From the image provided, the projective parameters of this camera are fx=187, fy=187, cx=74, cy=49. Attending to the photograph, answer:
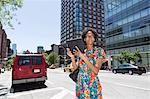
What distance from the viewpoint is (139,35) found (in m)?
41.9

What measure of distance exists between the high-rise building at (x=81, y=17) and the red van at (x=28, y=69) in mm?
90186

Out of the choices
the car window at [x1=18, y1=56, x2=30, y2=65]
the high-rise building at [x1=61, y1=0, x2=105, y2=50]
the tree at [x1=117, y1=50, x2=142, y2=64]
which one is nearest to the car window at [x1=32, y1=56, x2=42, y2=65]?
the car window at [x1=18, y1=56, x2=30, y2=65]

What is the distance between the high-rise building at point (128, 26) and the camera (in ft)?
132

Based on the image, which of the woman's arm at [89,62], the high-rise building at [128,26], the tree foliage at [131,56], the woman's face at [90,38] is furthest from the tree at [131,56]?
the woman's arm at [89,62]

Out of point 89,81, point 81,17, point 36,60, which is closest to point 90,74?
point 89,81

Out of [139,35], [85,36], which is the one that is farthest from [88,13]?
[85,36]

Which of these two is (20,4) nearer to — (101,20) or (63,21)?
(101,20)

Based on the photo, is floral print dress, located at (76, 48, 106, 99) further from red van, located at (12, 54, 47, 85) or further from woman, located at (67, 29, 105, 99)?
red van, located at (12, 54, 47, 85)

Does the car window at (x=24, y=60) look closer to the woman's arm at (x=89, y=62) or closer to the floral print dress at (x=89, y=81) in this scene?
the floral print dress at (x=89, y=81)

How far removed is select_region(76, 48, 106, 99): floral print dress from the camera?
278 cm

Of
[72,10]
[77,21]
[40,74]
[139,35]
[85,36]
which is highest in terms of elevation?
[72,10]

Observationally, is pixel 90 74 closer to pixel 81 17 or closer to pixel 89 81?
pixel 89 81

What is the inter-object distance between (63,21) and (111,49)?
77695 millimetres

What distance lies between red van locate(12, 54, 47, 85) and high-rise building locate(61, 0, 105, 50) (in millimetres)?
90186
